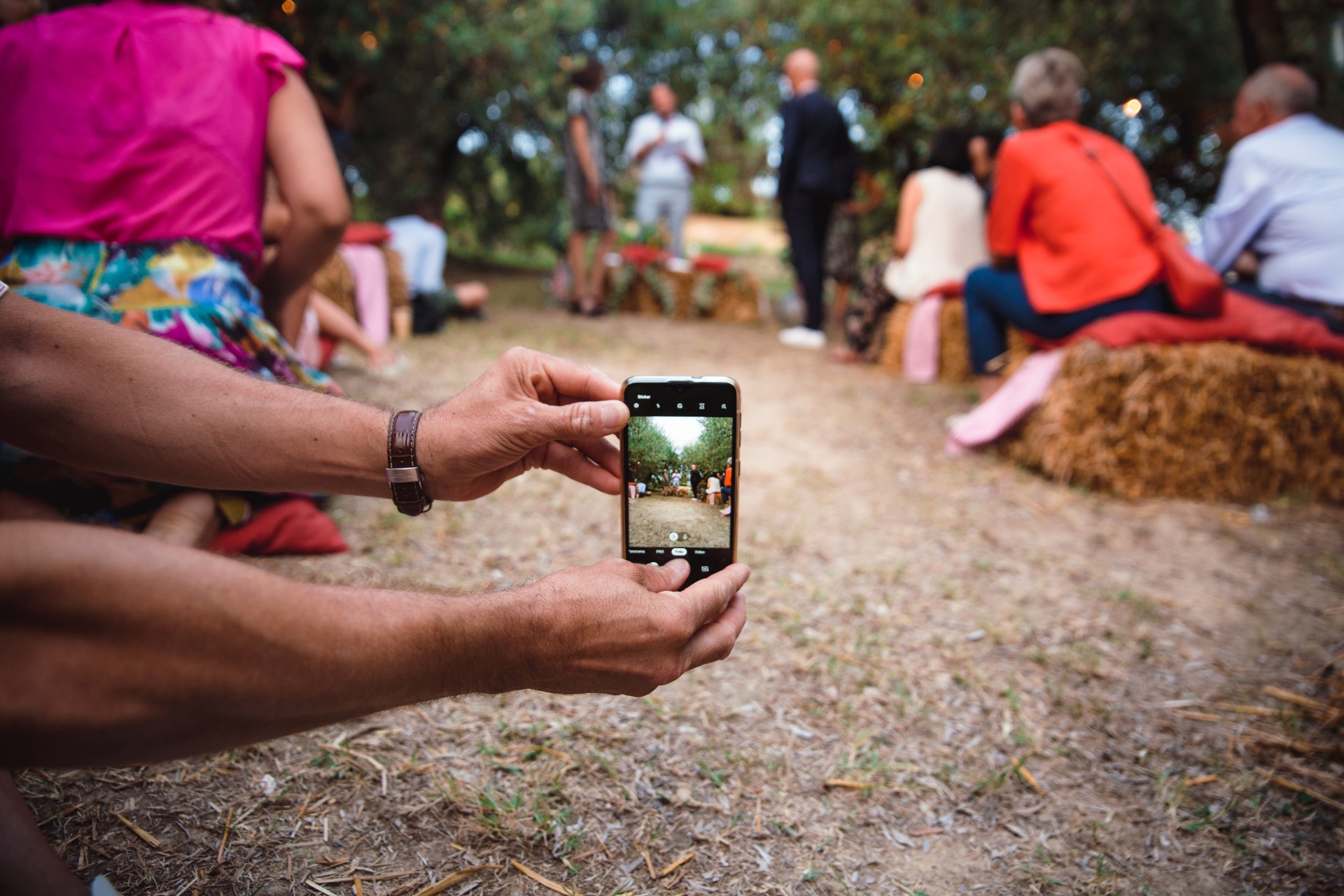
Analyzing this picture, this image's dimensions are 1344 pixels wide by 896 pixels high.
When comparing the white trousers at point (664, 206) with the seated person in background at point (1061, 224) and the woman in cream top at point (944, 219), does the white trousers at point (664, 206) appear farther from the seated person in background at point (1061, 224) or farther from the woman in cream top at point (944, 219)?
the seated person in background at point (1061, 224)

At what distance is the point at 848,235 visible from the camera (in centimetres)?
747

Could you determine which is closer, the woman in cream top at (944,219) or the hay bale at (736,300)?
the woman in cream top at (944,219)

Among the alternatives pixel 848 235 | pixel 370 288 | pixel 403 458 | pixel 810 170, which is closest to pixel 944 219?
pixel 810 170

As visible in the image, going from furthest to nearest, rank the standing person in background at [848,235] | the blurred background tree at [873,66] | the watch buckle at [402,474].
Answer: the standing person in background at [848,235], the blurred background tree at [873,66], the watch buckle at [402,474]

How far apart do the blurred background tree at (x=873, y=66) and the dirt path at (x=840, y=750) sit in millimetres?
3787

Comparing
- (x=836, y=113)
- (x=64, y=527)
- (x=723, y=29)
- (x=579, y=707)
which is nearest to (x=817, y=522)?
(x=579, y=707)

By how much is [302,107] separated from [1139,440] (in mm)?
3363

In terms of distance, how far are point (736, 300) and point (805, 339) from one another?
1550 mm

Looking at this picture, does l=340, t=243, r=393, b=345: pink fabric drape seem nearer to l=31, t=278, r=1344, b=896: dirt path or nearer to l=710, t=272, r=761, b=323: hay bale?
l=31, t=278, r=1344, b=896: dirt path

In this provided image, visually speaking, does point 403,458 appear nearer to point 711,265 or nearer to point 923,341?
point 923,341

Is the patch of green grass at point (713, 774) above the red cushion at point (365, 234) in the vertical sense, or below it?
below

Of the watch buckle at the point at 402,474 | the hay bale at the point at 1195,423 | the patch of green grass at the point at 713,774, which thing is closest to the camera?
the watch buckle at the point at 402,474

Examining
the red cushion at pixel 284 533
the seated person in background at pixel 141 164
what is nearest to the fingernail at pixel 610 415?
the seated person in background at pixel 141 164

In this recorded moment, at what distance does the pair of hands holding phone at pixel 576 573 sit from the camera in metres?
0.97
